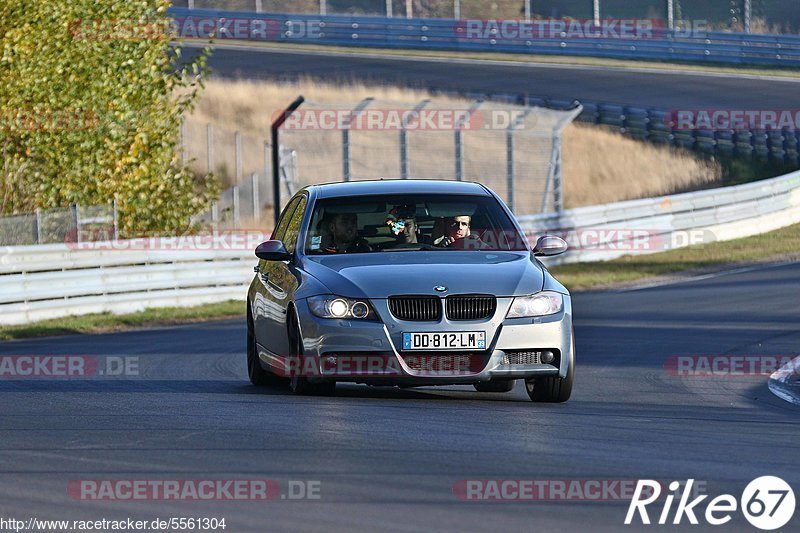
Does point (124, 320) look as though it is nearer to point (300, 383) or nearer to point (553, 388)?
point (300, 383)

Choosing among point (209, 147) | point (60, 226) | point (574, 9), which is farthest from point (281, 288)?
point (574, 9)

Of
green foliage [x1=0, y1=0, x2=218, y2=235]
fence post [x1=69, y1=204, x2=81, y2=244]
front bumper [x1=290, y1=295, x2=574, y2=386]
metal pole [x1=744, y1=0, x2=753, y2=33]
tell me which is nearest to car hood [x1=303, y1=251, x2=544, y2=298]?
front bumper [x1=290, y1=295, x2=574, y2=386]

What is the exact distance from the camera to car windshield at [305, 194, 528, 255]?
11320 millimetres

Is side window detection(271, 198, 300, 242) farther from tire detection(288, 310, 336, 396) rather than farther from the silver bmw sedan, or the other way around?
tire detection(288, 310, 336, 396)

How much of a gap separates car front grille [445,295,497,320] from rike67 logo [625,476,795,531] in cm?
312

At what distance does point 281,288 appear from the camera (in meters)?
11.3

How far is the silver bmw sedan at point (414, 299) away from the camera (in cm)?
1022

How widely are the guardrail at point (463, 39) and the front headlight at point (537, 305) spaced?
1643 inches

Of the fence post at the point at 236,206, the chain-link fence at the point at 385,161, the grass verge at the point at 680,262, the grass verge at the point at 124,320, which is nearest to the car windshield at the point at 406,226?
the grass verge at the point at 124,320

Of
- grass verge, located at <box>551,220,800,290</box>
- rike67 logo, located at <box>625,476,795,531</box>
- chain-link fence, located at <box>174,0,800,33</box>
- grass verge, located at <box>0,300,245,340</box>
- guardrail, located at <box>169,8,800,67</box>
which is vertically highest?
chain-link fence, located at <box>174,0,800,33</box>

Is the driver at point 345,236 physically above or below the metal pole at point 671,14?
below

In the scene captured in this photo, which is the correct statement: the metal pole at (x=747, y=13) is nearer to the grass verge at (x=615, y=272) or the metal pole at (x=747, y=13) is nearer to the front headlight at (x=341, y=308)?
the grass verge at (x=615, y=272)

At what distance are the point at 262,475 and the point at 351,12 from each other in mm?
51407

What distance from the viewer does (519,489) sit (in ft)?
23.1
